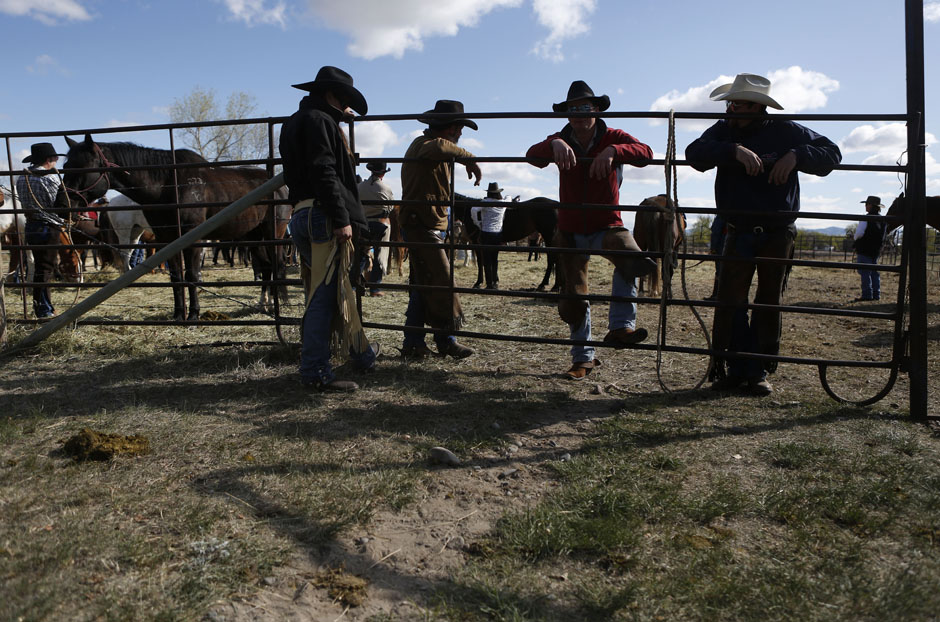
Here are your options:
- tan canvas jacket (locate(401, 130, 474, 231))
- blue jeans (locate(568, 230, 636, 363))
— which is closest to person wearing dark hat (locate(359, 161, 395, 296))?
tan canvas jacket (locate(401, 130, 474, 231))

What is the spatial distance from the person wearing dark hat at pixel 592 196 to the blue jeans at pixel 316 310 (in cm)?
145

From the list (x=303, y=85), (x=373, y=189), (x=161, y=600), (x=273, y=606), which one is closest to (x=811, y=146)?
(x=303, y=85)

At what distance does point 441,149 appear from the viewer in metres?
4.39

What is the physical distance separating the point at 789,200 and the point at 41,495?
13.6 ft

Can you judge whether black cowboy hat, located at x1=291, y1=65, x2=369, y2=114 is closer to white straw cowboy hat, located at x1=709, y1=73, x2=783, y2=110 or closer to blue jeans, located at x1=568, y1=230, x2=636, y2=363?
blue jeans, located at x1=568, y1=230, x2=636, y2=363

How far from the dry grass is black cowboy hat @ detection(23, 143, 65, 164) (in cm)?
340

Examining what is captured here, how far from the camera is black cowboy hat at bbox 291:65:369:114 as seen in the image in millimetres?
3916

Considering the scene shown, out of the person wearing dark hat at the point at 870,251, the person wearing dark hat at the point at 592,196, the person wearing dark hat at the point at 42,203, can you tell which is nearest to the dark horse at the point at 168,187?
the person wearing dark hat at the point at 42,203

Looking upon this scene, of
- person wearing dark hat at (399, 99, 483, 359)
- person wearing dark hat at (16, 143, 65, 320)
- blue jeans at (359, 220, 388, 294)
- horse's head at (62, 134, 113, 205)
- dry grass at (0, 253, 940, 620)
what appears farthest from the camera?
blue jeans at (359, 220, 388, 294)

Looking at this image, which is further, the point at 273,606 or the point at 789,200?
the point at 789,200

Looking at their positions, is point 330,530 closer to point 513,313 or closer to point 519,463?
point 519,463

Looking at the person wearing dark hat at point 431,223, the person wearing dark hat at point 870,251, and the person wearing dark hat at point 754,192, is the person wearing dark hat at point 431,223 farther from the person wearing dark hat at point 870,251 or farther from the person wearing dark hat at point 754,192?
the person wearing dark hat at point 870,251

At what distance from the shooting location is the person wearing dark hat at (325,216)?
3.75m

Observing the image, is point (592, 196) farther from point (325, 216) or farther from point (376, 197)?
point (376, 197)
